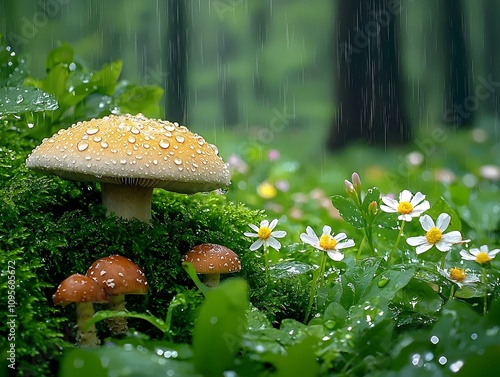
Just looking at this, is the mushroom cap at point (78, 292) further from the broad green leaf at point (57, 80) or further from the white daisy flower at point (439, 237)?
the broad green leaf at point (57, 80)

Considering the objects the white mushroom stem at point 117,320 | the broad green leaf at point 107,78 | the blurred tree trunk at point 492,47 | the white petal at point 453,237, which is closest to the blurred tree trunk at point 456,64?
the blurred tree trunk at point 492,47

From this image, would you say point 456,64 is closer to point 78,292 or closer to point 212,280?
point 212,280

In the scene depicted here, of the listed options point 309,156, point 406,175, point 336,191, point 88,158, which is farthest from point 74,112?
point 309,156

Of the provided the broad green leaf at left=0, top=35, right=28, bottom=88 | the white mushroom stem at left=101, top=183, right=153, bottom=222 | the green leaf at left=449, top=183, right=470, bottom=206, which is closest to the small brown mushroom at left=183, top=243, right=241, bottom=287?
the white mushroom stem at left=101, top=183, right=153, bottom=222

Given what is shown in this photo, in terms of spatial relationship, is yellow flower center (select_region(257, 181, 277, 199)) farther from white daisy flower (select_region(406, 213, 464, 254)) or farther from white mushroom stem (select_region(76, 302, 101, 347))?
white mushroom stem (select_region(76, 302, 101, 347))

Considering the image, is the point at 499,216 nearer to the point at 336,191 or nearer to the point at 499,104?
the point at 336,191

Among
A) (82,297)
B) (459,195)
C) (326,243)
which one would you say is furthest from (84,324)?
(459,195)
